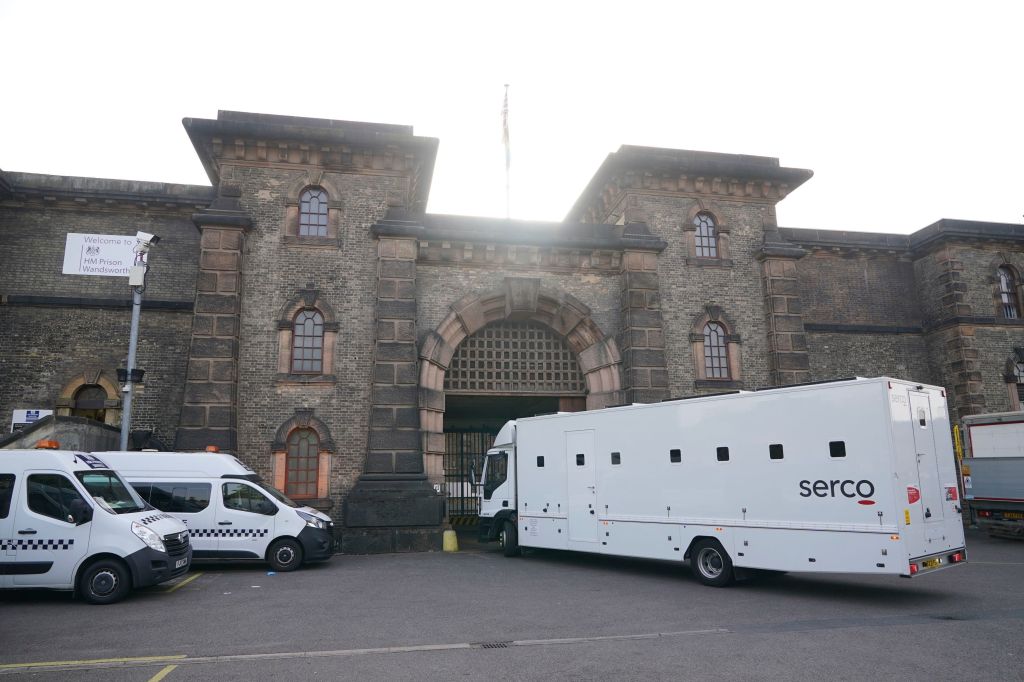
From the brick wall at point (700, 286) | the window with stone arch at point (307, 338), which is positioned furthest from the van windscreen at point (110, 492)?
the brick wall at point (700, 286)

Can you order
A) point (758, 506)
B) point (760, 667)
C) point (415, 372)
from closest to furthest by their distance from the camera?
point (760, 667)
point (758, 506)
point (415, 372)

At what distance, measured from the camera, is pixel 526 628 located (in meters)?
8.26

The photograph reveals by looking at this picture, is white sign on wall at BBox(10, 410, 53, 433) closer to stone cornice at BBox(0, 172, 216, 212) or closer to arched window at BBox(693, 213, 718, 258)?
stone cornice at BBox(0, 172, 216, 212)

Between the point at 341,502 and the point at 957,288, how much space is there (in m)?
21.8

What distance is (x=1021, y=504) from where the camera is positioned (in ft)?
54.4

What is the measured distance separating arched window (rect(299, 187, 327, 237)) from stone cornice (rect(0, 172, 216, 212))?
3.66m

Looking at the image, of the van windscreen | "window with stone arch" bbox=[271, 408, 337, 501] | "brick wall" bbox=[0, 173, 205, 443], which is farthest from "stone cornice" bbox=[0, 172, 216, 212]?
the van windscreen

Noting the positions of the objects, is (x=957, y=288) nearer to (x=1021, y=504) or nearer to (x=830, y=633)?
(x=1021, y=504)

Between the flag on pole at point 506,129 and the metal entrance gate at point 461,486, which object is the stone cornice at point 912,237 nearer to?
the flag on pole at point 506,129

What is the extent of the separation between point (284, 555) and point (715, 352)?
13.4 metres

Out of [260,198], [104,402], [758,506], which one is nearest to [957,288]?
[758,506]

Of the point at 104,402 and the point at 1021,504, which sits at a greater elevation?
the point at 104,402

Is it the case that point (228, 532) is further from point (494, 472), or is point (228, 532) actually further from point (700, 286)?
point (700, 286)

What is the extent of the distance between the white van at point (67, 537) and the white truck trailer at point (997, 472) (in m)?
19.1
